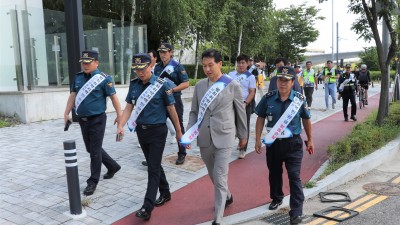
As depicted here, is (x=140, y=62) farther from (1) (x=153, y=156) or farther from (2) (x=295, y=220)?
(2) (x=295, y=220)

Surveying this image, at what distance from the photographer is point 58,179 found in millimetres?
5922

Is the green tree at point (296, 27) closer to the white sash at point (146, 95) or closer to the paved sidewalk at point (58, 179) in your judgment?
the paved sidewalk at point (58, 179)

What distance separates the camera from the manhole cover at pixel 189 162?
6.50m

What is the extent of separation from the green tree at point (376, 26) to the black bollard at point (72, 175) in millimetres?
6797

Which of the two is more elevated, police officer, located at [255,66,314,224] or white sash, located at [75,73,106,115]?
white sash, located at [75,73,106,115]

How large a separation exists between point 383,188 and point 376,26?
14.2 ft

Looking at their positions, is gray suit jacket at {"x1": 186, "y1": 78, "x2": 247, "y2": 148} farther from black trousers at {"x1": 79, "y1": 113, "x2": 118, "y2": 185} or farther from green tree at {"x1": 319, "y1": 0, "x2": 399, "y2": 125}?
green tree at {"x1": 319, "y1": 0, "x2": 399, "y2": 125}

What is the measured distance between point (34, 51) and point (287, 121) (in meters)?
9.73

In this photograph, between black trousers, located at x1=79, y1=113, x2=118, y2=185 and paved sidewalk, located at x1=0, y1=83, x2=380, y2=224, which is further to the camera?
black trousers, located at x1=79, y1=113, x2=118, y2=185

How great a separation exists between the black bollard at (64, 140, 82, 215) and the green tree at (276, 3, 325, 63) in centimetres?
3889

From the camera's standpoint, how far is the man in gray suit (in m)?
4.14

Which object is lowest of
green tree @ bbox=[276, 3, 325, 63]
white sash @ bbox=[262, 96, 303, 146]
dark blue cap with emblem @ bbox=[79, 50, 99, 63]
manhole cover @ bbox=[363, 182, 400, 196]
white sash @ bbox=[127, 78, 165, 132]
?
manhole cover @ bbox=[363, 182, 400, 196]

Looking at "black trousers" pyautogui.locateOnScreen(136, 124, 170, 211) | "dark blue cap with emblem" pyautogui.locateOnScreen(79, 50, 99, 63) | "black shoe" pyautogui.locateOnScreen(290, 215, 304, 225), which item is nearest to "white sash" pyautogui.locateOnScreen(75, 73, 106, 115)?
"dark blue cap with emblem" pyautogui.locateOnScreen(79, 50, 99, 63)

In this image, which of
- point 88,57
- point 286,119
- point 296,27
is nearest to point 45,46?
point 88,57
